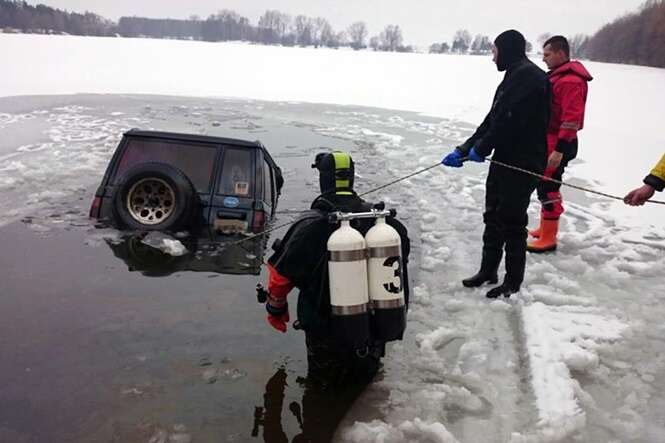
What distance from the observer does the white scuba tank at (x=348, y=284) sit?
3.31 metres

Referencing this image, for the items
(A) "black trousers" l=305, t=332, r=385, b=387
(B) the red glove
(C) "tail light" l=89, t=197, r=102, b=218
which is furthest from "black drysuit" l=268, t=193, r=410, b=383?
(C) "tail light" l=89, t=197, r=102, b=218

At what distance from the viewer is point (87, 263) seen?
5996 mm

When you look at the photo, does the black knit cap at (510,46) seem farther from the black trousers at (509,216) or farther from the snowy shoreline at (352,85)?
the snowy shoreline at (352,85)

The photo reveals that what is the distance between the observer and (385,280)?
11.3 feet

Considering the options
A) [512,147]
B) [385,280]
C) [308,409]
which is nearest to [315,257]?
[385,280]

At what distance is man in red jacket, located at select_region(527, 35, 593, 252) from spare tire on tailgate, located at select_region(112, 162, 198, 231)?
3.91 metres

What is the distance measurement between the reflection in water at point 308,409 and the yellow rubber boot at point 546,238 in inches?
152

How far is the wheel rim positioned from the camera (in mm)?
6418

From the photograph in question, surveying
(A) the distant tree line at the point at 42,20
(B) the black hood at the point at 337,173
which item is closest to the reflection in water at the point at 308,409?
(B) the black hood at the point at 337,173

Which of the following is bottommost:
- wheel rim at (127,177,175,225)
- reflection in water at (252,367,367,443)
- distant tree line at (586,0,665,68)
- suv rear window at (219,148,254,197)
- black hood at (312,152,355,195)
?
reflection in water at (252,367,367,443)

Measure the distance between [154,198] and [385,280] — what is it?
3990 millimetres

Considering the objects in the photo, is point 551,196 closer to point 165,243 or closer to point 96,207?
point 165,243

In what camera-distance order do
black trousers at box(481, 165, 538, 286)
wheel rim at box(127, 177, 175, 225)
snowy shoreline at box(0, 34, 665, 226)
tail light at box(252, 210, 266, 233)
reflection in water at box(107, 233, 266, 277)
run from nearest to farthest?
black trousers at box(481, 165, 538, 286) < reflection in water at box(107, 233, 266, 277) < wheel rim at box(127, 177, 175, 225) < tail light at box(252, 210, 266, 233) < snowy shoreline at box(0, 34, 665, 226)

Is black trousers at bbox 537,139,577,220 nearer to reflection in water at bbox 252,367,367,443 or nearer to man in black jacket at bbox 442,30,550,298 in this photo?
man in black jacket at bbox 442,30,550,298
